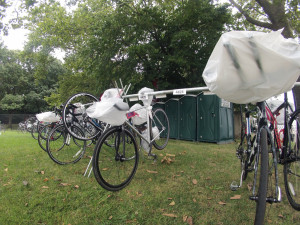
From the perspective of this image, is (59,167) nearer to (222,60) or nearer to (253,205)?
(253,205)

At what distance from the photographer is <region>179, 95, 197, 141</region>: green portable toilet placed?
9.01 m

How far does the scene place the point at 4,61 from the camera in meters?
35.6

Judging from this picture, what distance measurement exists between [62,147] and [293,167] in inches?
163

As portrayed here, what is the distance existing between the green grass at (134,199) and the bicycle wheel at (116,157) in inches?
6.4

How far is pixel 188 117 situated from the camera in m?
9.24

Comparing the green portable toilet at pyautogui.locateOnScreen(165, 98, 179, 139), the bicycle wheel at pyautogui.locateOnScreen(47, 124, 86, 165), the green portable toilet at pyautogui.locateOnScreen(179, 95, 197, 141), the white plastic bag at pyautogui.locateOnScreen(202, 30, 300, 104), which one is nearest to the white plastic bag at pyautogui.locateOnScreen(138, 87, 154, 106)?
the bicycle wheel at pyautogui.locateOnScreen(47, 124, 86, 165)

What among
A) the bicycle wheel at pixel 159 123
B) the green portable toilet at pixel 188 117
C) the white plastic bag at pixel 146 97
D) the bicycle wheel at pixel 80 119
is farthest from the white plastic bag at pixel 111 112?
the green portable toilet at pixel 188 117

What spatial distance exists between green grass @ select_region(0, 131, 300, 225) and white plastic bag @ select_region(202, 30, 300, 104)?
139 centimetres

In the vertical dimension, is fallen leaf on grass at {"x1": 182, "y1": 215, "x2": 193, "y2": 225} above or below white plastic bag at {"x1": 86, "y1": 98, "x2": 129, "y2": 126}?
below

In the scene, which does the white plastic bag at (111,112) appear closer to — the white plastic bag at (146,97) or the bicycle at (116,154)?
the bicycle at (116,154)

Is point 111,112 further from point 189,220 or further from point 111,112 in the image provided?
point 189,220

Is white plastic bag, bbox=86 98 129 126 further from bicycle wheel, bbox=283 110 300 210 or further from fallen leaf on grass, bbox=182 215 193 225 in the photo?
bicycle wheel, bbox=283 110 300 210

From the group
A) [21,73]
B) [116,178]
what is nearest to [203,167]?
[116,178]

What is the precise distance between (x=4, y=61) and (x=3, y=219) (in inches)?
1643
